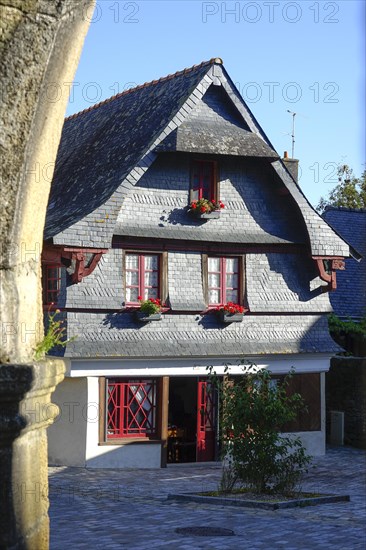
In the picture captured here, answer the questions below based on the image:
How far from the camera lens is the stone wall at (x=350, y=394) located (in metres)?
26.2

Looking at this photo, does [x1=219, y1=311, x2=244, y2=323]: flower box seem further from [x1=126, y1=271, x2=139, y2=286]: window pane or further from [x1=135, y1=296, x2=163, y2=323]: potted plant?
[x1=126, y1=271, x2=139, y2=286]: window pane

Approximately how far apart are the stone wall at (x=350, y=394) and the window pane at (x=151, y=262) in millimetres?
6952

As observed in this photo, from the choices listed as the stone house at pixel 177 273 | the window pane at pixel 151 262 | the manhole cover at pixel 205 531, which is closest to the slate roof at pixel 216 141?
the stone house at pixel 177 273

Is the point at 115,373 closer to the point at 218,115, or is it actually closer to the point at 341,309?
the point at 218,115

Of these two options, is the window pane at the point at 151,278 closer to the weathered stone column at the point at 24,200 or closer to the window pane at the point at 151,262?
the window pane at the point at 151,262

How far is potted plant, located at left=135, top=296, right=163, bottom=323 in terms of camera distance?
21500 millimetres

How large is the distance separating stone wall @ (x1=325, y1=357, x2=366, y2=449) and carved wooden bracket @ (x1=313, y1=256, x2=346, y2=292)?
10.6 ft

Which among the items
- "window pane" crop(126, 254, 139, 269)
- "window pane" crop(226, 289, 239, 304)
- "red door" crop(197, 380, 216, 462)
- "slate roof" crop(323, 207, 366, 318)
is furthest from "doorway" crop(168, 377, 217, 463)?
"slate roof" crop(323, 207, 366, 318)

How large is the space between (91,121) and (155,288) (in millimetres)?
7030

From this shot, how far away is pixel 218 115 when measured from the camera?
22.9 metres

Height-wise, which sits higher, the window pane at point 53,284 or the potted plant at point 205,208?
the potted plant at point 205,208

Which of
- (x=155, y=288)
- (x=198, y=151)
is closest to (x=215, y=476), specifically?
(x=155, y=288)

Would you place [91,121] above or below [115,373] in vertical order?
above

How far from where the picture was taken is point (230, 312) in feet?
74.2
